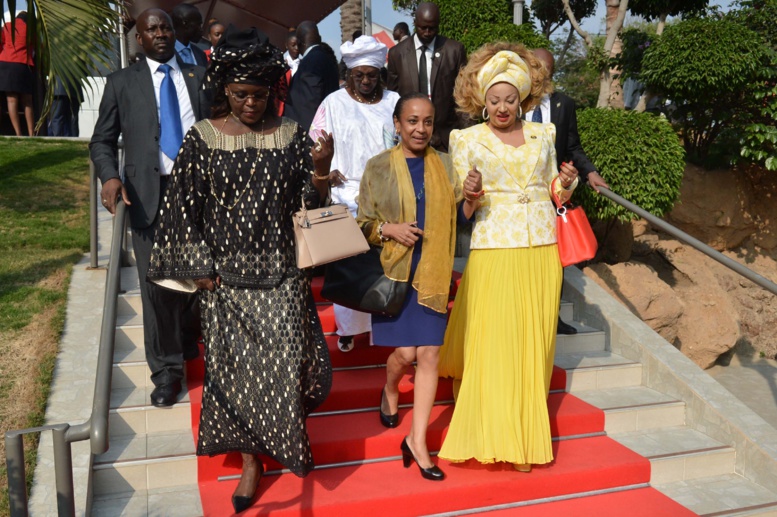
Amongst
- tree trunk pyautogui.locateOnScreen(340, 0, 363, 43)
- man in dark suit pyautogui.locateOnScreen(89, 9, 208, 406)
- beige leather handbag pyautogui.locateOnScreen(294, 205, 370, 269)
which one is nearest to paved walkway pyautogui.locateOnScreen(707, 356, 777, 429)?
beige leather handbag pyautogui.locateOnScreen(294, 205, 370, 269)

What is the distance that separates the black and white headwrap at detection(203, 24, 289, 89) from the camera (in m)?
3.87

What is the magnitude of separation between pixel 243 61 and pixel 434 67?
3.52 meters

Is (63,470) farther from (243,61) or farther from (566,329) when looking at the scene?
(566,329)

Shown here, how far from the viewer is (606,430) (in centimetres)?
544

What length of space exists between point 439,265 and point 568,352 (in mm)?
2389

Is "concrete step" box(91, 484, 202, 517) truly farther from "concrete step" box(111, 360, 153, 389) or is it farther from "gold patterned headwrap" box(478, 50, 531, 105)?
"gold patterned headwrap" box(478, 50, 531, 105)

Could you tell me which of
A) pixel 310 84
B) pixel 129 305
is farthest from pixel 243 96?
pixel 310 84

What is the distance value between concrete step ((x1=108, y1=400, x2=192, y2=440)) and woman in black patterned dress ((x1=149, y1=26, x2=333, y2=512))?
752 millimetres

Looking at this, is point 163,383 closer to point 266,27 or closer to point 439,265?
point 439,265

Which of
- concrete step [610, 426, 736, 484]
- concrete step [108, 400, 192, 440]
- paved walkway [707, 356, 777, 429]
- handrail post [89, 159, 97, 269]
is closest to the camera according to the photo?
concrete step [108, 400, 192, 440]

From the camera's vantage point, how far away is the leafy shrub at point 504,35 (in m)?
8.71

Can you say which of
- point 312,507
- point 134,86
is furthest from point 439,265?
point 134,86

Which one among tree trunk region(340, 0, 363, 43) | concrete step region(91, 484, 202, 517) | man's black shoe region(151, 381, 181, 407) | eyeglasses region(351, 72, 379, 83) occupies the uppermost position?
tree trunk region(340, 0, 363, 43)

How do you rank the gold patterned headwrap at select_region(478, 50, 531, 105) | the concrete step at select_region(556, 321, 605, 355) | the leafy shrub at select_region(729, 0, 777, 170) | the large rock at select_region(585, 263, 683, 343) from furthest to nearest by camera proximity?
the leafy shrub at select_region(729, 0, 777, 170) < the large rock at select_region(585, 263, 683, 343) < the concrete step at select_region(556, 321, 605, 355) < the gold patterned headwrap at select_region(478, 50, 531, 105)
